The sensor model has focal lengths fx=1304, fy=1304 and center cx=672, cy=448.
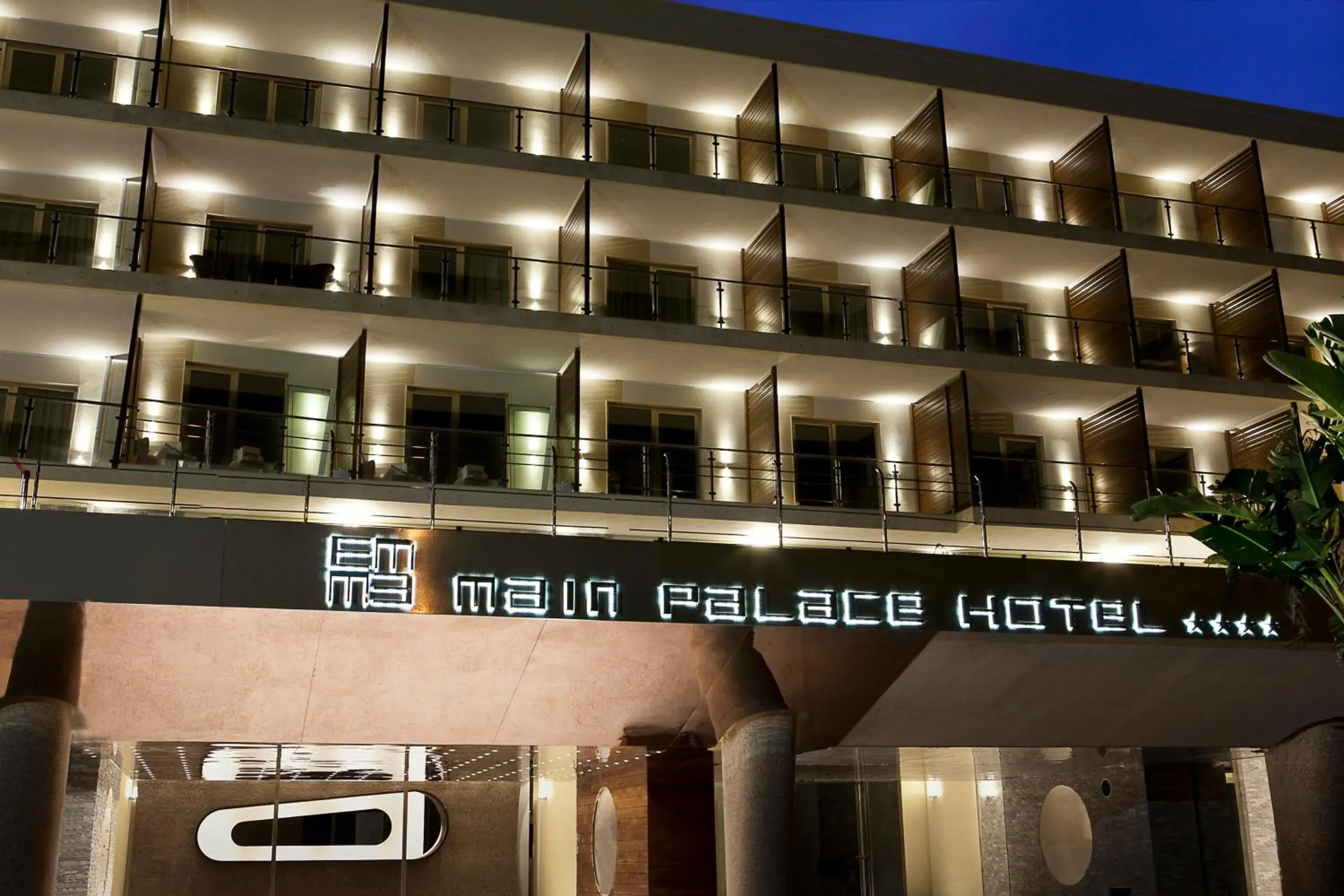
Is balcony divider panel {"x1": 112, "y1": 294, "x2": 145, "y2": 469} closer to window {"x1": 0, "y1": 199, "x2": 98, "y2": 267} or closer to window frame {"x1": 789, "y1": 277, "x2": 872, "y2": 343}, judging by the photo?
window {"x1": 0, "y1": 199, "x2": 98, "y2": 267}

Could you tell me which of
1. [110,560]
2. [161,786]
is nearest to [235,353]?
[161,786]

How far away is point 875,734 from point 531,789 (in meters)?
9.92

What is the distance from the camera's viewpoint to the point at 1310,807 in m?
16.9

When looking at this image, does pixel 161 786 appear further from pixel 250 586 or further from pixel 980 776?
pixel 980 776

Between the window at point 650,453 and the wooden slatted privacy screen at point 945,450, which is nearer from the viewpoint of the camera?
the window at point 650,453

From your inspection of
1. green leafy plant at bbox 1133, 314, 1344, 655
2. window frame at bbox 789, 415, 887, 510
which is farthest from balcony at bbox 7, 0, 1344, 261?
green leafy plant at bbox 1133, 314, 1344, 655

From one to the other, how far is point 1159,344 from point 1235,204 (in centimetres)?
370

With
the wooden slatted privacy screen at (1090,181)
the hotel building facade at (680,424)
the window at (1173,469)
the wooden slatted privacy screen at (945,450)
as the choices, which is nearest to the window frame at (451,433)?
the hotel building facade at (680,424)

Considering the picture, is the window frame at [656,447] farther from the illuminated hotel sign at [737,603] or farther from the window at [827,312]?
the illuminated hotel sign at [737,603]

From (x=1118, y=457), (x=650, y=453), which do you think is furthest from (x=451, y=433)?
(x=1118, y=457)

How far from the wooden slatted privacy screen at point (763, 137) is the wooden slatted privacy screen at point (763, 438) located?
3.89 m

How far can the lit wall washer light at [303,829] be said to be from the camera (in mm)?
22703

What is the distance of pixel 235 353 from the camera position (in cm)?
2250

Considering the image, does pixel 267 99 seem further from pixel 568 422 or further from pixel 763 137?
pixel 763 137
